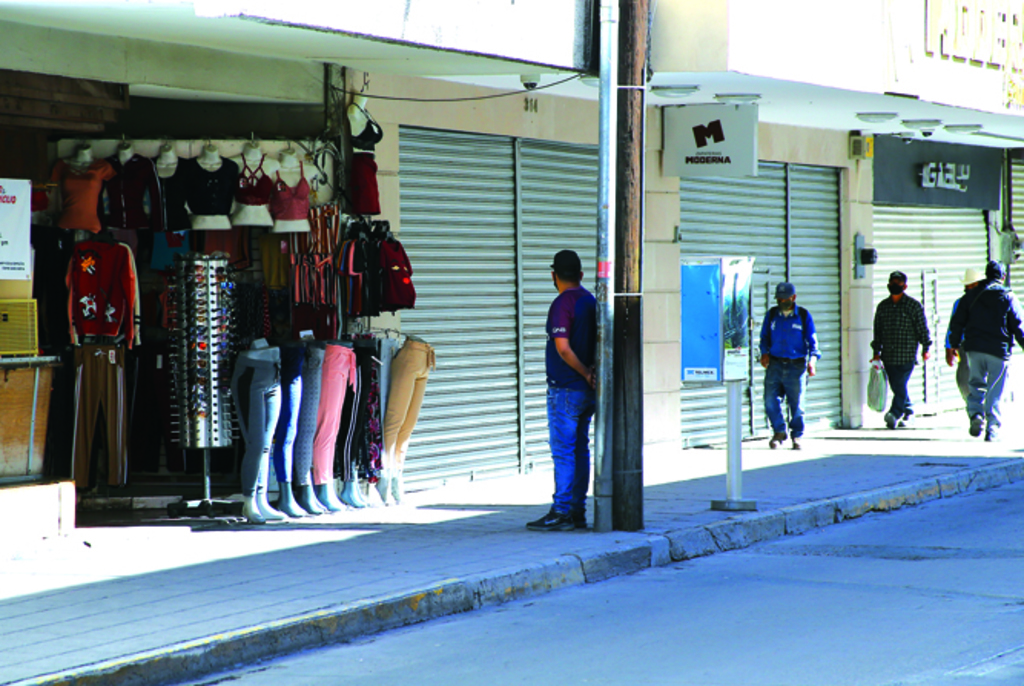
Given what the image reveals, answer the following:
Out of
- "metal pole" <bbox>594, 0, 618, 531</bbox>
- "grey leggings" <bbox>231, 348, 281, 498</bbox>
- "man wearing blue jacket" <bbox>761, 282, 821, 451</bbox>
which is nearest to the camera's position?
"metal pole" <bbox>594, 0, 618, 531</bbox>

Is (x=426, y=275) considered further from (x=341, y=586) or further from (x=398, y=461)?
(x=341, y=586)

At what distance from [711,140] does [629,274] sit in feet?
17.5

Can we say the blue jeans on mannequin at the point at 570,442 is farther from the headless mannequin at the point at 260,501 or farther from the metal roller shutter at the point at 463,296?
the metal roller shutter at the point at 463,296

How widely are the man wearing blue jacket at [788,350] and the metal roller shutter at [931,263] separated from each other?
4.19 m

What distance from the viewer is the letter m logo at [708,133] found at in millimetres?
14156

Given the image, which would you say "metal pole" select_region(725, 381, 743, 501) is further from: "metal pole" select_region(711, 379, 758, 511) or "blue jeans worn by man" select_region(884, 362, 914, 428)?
"blue jeans worn by man" select_region(884, 362, 914, 428)

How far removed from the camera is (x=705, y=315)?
1035cm

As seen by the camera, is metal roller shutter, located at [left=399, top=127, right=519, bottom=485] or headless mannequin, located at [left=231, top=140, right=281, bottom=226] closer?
headless mannequin, located at [left=231, top=140, right=281, bottom=226]

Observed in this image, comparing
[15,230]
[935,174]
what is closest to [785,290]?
[935,174]

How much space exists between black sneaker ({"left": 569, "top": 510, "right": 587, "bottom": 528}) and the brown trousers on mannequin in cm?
349

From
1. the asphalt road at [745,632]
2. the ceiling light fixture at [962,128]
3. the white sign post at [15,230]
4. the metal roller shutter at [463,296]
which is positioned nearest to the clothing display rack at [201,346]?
the white sign post at [15,230]

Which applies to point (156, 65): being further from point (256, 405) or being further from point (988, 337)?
point (988, 337)

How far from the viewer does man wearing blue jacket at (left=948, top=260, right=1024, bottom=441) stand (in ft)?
49.4

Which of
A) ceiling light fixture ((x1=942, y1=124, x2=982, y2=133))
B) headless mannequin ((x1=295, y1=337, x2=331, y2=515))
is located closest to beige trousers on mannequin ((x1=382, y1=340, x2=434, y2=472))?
headless mannequin ((x1=295, y1=337, x2=331, y2=515))
